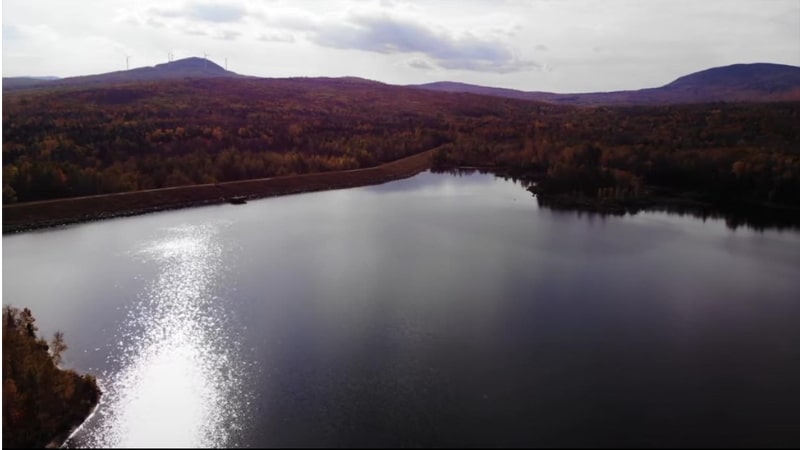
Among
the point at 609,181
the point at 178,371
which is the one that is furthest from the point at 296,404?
the point at 609,181

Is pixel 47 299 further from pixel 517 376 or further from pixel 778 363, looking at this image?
pixel 778 363

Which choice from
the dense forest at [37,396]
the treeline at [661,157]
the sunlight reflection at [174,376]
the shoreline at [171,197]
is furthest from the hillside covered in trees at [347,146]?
the dense forest at [37,396]

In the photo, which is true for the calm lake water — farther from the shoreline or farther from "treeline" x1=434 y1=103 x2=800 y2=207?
"treeline" x1=434 y1=103 x2=800 y2=207

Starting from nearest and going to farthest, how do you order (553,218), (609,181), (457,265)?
1. (457,265)
2. (553,218)
3. (609,181)

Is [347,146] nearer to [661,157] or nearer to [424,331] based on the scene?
[661,157]

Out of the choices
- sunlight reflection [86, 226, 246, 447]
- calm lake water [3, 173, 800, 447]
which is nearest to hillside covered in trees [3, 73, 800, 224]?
calm lake water [3, 173, 800, 447]

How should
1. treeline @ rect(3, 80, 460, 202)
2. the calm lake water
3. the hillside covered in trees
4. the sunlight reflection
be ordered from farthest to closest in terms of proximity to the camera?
the hillside covered in trees < treeline @ rect(3, 80, 460, 202) < the calm lake water < the sunlight reflection

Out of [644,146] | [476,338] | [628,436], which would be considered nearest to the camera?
[628,436]

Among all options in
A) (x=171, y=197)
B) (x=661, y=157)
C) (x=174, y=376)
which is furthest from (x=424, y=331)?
(x=661, y=157)
